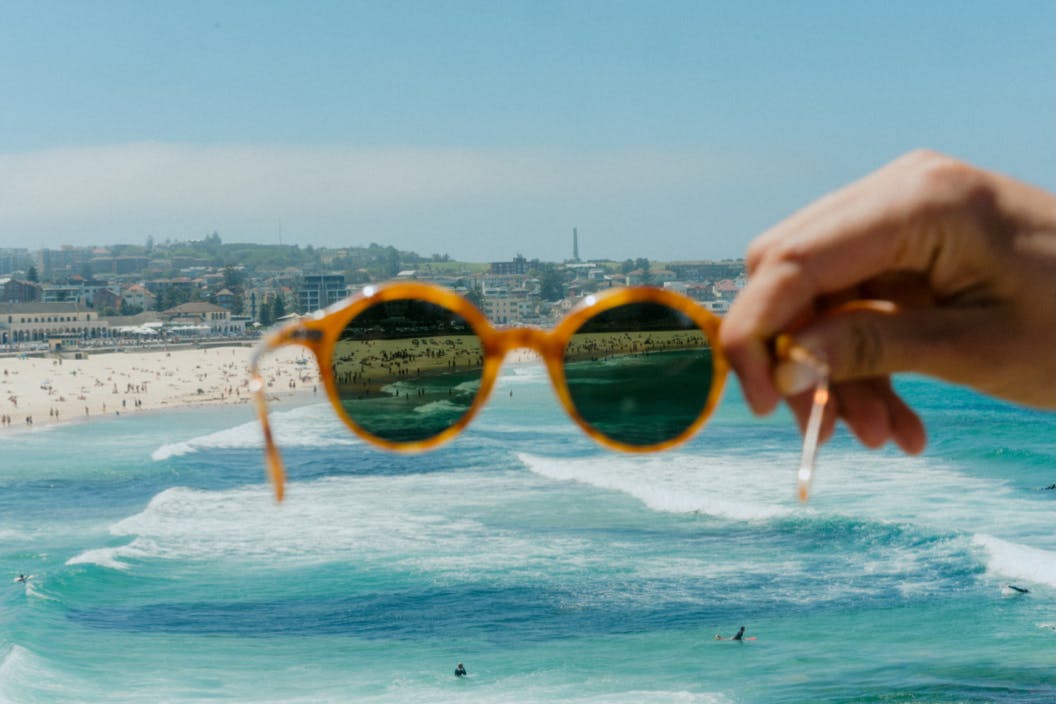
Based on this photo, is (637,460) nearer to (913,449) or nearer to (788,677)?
(788,677)

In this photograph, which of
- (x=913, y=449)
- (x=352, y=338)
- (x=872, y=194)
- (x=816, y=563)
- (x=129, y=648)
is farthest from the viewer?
(x=816, y=563)

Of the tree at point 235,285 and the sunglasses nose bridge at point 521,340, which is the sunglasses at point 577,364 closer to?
the sunglasses nose bridge at point 521,340

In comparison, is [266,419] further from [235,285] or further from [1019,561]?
[235,285]

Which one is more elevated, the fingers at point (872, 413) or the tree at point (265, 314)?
the fingers at point (872, 413)

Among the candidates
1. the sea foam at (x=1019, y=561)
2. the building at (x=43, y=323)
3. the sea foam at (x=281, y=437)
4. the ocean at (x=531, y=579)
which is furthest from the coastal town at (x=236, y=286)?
the sea foam at (x=1019, y=561)

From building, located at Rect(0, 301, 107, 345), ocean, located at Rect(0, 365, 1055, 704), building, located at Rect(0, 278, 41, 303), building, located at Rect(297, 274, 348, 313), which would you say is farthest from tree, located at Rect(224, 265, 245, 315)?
ocean, located at Rect(0, 365, 1055, 704)

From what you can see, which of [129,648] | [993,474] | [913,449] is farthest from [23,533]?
[913,449]

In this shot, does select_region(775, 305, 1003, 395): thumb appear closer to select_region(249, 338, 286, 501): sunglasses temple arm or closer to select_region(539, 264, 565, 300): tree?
select_region(249, 338, 286, 501): sunglasses temple arm
